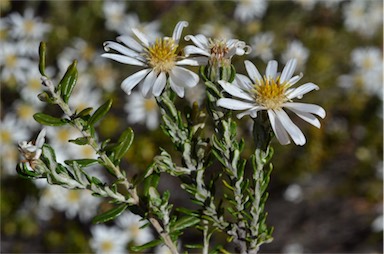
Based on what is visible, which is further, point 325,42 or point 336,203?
point 325,42

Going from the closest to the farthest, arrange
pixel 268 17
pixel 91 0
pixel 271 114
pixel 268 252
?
pixel 271 114 < pixel 268 252 < pixel 91 0 < pixel 268 17

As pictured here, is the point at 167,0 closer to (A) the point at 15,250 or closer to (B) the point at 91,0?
(B) the point at 91,0

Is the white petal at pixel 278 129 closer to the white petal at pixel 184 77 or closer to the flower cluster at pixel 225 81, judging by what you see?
the flower cluster at pixel 225 81

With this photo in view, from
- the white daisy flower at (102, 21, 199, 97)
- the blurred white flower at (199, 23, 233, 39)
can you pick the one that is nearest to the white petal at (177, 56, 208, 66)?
the white daisy flower at (102, 21, 199, 97)

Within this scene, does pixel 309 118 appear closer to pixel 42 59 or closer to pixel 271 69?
pixel 271 69

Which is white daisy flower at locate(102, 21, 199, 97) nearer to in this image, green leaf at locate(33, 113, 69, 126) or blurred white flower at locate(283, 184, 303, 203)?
green leaf at locate(33, 113, 69, 126)

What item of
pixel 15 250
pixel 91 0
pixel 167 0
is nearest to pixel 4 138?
pixel 15 250
